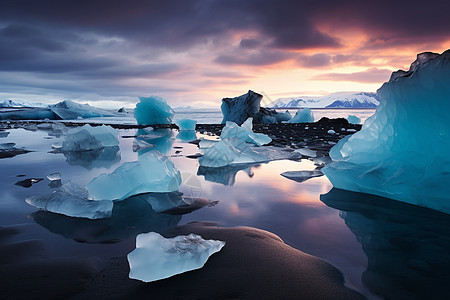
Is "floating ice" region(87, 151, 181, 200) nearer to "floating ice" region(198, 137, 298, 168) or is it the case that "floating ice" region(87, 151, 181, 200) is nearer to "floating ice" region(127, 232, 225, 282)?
"floating ice" region(127, 232, 225, 282)

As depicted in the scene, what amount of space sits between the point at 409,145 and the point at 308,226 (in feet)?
4.73

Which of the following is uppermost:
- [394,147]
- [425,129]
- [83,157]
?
[425,129]

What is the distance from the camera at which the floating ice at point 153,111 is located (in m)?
13.8

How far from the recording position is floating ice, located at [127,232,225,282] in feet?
3.61

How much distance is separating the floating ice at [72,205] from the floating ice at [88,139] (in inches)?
147

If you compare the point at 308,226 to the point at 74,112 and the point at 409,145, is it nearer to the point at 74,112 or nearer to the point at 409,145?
the point at 409,145

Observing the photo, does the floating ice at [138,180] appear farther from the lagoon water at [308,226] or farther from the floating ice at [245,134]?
the floating ice at [245,134]

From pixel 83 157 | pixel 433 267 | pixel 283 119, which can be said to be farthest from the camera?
pixel 283 119

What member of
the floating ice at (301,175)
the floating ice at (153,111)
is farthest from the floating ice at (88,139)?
the floating ice at (153,111)

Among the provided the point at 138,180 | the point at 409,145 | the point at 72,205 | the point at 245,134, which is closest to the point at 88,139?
the point at 245,134

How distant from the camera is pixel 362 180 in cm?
253

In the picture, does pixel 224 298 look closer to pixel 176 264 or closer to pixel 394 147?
pixel 176 264

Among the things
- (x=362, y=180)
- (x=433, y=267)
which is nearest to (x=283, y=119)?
(x=362, y=180)

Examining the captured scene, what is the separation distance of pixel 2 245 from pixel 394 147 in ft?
10.2
